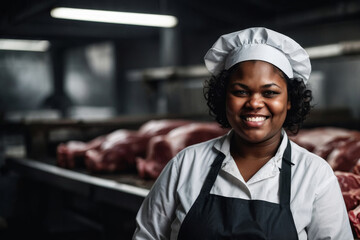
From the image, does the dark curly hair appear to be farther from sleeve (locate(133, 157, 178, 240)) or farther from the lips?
sleeve (locate(133, 157, 178, 240))

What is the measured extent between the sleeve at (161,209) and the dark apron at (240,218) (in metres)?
0.12

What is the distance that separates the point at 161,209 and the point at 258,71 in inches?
24.6

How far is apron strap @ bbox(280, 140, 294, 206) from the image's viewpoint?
1.52 meters

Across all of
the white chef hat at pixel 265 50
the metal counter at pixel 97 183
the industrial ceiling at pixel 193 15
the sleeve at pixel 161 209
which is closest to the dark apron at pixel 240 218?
the sleeve at pixel 161 209

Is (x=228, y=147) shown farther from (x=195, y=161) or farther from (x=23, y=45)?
(x=23, y=45)

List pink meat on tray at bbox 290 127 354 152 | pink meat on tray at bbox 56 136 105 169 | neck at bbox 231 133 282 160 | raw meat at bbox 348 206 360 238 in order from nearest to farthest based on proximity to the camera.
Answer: neck at bbox 231 133 282 160 < raw meat at bbox 348 206 360 238 < pink meat on tray at bbox 290 127 354 152 < pink meat on tray at bbox 56 136 105 169

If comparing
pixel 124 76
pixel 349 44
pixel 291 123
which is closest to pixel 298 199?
pixel 291 123

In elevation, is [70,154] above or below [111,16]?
below

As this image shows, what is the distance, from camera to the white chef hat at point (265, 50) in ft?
5.24

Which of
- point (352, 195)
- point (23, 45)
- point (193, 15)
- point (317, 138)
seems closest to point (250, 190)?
point (352, 195)

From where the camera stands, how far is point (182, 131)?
3619 mm

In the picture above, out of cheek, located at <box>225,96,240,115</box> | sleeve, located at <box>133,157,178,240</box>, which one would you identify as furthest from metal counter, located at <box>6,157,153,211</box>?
cheek, located at <box>225,96,240,115</box>

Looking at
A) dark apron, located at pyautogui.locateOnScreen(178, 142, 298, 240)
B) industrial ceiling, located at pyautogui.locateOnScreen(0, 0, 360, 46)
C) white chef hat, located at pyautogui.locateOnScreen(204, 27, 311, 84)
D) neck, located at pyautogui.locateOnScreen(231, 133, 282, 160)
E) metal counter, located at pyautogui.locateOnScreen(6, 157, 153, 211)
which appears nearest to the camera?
dark apron, located at pyautogui.locateOnScreen(178, 142, 298, 240)

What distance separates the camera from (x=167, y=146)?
3342 mm
